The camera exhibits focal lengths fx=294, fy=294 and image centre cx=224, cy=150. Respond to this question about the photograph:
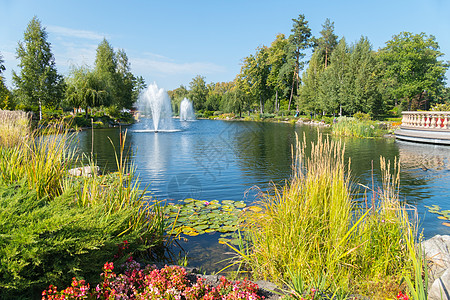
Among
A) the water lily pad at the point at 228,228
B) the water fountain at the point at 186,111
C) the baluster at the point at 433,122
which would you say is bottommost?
the water lily pad at the point at 228,228

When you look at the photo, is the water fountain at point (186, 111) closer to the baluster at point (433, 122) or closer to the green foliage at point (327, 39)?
the green foliage at point (327, 39)

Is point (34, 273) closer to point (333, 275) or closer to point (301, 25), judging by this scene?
point (333, 275)

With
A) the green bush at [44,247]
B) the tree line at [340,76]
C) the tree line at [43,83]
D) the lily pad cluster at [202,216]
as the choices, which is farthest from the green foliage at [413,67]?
the green bush at [44,247]

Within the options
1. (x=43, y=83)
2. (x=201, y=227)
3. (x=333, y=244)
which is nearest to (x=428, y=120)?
(x=201, y=227)

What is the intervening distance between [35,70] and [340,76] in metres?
30.4

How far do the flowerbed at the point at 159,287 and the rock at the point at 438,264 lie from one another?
143 centimetres

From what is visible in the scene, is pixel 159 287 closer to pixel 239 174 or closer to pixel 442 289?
pixel 442 289

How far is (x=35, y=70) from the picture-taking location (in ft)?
90.7

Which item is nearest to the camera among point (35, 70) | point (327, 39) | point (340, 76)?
point (35, 70)

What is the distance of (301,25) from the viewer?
45.5 metres

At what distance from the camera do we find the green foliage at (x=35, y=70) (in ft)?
88.8

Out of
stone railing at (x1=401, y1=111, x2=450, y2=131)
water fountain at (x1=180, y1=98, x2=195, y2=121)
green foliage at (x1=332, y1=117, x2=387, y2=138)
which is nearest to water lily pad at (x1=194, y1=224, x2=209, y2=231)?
stone railing at (x1=401, y1=111, x2=450, y2=131)

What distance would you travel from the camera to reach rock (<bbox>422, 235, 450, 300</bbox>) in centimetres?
233

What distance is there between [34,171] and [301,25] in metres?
48.5
